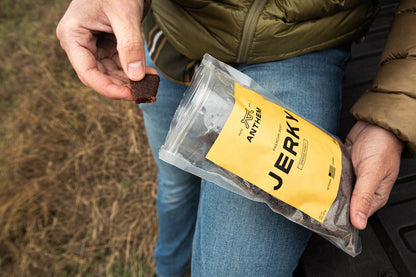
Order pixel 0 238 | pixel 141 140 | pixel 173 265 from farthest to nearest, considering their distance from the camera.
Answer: pixel 141 140, pixel 0 238, pixel 173 265

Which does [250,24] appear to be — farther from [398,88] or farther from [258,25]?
[398,88]

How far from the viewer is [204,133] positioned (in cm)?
46

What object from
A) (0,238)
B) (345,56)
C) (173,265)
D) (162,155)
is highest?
(345,56)

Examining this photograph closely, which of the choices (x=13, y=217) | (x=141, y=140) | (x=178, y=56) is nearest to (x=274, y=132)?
(x=178, y=56)

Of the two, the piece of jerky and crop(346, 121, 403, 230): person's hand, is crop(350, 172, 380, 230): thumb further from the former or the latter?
the piece of jerky

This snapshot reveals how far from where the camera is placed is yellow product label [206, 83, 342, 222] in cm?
46

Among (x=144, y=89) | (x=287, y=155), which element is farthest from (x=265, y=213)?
(x=144, y=89)

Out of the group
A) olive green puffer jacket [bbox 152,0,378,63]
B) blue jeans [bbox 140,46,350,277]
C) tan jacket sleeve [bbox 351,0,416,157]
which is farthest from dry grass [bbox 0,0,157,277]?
tan jacket sleeve [bbox 351,0,416,157]

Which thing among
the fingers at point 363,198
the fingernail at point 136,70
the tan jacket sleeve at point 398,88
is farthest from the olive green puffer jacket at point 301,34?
the fingernail at point 136,70

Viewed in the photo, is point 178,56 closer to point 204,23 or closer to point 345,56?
point 204,23

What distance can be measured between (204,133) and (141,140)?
1.27 metres

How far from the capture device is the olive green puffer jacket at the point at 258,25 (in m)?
0.59

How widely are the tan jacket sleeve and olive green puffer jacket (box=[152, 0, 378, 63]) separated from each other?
10cm

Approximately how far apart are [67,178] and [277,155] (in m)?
1.39
